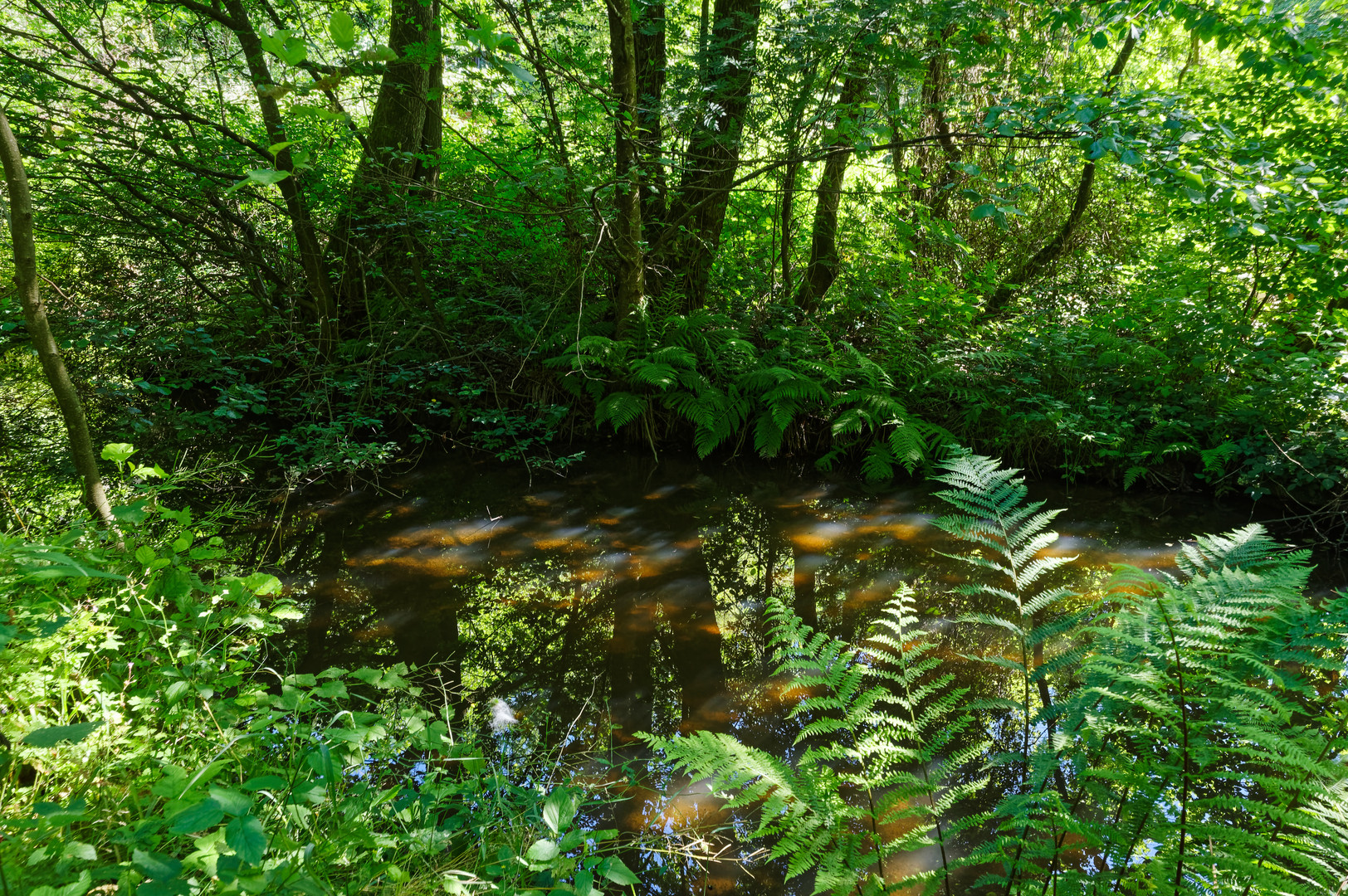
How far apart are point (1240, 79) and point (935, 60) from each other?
2850 millimetres

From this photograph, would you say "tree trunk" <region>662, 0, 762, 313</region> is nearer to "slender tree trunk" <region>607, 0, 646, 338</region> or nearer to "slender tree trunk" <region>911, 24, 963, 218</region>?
"slender tree trunk" <region>607, 0, 646, 338</region>

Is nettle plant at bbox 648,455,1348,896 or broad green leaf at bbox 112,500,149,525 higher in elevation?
broad green leaf at bbox 112,500,149,525

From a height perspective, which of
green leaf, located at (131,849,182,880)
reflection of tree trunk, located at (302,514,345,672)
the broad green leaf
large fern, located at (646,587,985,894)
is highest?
the broad green leaf

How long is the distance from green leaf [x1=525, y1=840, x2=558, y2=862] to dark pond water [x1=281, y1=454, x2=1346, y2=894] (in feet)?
3.74

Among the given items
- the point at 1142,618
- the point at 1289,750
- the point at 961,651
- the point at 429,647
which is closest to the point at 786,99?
the point at 961,651

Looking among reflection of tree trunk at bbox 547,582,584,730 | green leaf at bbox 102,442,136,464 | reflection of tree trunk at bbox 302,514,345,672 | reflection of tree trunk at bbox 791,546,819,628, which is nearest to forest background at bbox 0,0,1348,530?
reflection of tree trunk at bbox 302,514,345,672

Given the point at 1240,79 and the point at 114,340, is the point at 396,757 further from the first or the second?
the point at 1240,79

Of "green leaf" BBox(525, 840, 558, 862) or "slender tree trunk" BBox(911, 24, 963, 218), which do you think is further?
"slender tree trunk" BBox(911, 24, 963, 218)

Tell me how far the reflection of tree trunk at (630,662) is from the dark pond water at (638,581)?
0.01 m

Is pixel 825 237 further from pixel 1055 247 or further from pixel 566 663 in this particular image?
pixel 566 663

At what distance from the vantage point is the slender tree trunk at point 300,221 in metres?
4.82

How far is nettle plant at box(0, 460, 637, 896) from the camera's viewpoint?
48.9 inches

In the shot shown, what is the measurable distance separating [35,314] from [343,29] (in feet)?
4.95

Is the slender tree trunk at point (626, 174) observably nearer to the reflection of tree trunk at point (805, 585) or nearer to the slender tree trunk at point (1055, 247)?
the reflection of tree trunk at point (805, 585)
